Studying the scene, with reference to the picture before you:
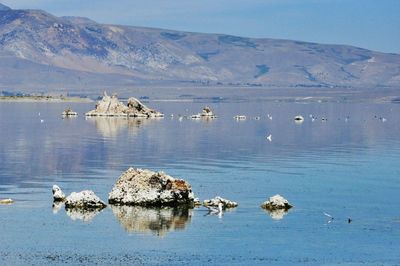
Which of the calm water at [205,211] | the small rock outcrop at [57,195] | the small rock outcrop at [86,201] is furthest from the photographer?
the small rock outcrop at [57,195]

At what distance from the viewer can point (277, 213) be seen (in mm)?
58125

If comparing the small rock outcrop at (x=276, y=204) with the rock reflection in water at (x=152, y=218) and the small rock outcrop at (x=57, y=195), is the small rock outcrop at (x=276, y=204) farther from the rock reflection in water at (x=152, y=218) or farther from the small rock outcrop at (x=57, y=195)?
the small rock outcrop at (x=57, y=195)

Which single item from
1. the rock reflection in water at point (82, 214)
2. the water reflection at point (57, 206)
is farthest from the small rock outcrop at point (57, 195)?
the rock reflection in water at point (82, 214)

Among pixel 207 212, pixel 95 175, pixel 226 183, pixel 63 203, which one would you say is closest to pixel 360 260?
pixel 207 212

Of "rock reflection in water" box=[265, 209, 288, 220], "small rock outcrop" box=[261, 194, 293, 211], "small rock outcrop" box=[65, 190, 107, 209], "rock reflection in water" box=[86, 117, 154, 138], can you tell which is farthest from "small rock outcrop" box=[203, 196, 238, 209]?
"rock reflection in water" box=[86, 117, 154, 138]

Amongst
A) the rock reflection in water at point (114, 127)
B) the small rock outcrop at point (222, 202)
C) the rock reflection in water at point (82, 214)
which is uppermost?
the rock reflection in water at point (114, 127)

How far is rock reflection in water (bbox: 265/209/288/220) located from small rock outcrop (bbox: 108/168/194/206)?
19.4ft

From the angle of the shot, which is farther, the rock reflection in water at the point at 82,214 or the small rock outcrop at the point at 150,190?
the small rock outcrop at the point at 150,190

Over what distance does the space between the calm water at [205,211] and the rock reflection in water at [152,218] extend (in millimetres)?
61

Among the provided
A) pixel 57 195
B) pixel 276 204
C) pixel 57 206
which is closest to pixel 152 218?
pixel 57 206

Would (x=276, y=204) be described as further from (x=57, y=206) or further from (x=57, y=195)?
Result: (x=57, y=195)

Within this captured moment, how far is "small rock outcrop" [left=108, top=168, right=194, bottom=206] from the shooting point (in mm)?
60031

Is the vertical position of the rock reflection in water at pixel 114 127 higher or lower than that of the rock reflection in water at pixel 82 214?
higher

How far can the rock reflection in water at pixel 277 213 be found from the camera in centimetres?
5672
